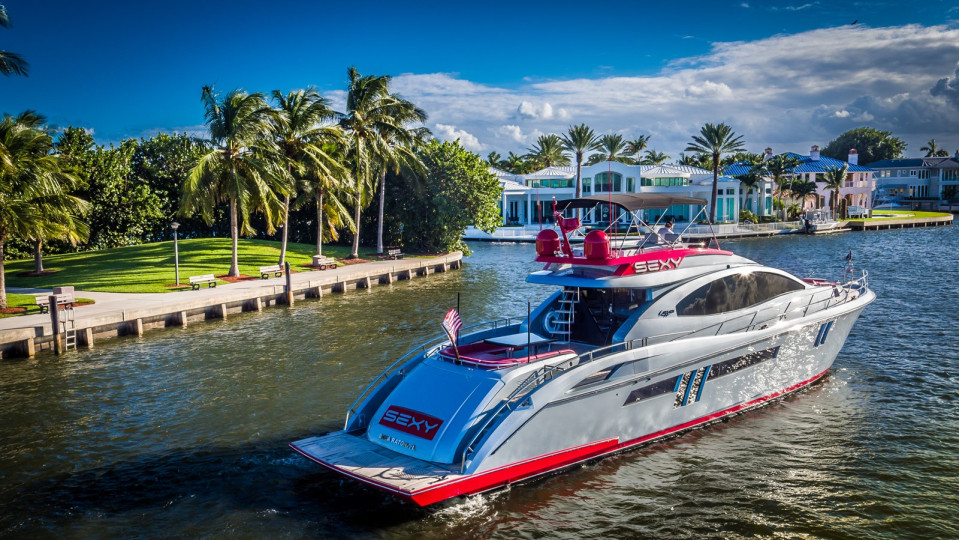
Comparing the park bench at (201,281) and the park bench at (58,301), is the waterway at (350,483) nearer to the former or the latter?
the park bench at (58,301)

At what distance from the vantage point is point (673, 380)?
13164mm

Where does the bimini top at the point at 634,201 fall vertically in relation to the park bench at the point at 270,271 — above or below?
above

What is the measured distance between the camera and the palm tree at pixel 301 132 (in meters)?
36.8

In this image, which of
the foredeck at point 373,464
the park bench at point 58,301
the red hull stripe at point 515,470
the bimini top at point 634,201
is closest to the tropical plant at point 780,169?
the bimini top at point 634,201

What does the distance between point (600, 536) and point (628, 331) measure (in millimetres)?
4273

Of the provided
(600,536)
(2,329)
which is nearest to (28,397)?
(2,329)

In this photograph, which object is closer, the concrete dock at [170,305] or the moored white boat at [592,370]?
the moored white boat at [592,370]

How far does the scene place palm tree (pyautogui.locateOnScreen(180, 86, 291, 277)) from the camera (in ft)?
105

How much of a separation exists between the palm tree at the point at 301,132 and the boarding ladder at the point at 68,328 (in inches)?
585

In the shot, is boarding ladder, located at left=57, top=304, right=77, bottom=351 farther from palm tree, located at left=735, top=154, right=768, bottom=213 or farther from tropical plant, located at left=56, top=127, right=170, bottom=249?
palm tree, located at left=735, top=154, right=768, bottom=213

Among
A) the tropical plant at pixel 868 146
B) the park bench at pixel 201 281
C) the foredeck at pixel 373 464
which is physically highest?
the tropical plant at pixel 868 146

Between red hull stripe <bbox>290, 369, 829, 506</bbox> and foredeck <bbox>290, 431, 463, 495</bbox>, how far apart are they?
5 centimetres

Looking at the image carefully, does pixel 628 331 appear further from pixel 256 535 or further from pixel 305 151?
pixel 305 151

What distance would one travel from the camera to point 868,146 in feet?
497
